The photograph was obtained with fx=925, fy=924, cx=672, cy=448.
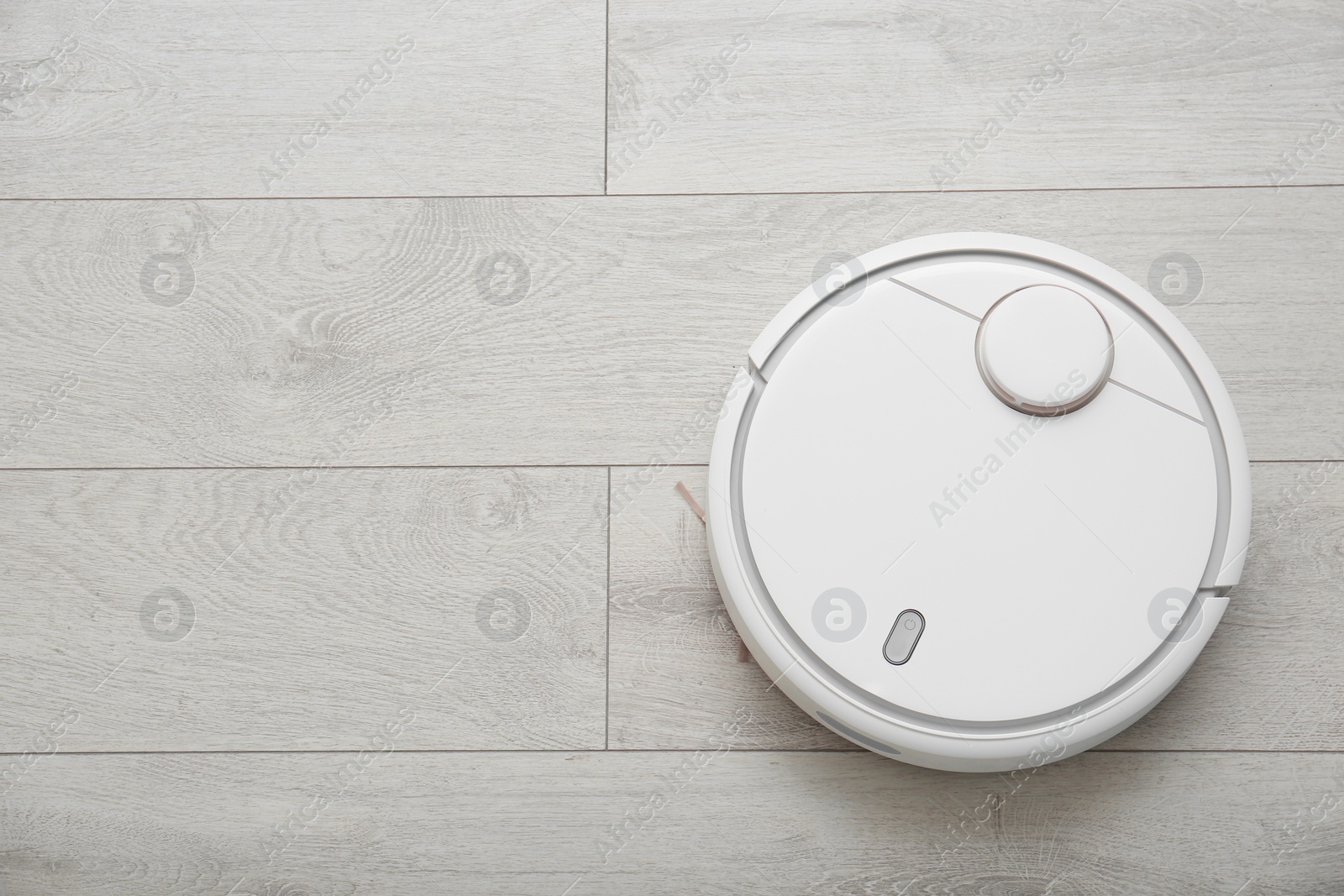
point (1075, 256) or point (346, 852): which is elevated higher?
point (1075, 256)

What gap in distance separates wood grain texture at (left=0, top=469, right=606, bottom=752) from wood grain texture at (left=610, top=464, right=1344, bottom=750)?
38 millimetres

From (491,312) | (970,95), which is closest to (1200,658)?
(970,95)

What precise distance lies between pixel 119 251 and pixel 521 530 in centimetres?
49

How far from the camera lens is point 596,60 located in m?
0.93

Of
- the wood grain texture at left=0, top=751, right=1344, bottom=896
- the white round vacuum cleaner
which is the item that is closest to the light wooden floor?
the wood grain texture at left=0, top=751, right=1344, bottom=896

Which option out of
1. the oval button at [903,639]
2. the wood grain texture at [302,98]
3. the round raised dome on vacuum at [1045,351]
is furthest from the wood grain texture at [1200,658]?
the wood grain texture at [302,98]

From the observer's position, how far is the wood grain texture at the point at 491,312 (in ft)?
2.84

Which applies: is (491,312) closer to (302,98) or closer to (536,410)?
(536,410)

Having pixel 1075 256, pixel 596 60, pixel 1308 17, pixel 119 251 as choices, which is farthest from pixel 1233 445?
pixel 119 251

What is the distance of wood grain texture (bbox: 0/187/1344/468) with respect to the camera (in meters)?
0.86

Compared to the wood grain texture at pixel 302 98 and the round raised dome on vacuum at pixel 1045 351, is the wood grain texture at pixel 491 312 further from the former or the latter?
the round raised dome on vacuum at pixel 1045 351

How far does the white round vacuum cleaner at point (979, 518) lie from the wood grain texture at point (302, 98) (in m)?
0.35

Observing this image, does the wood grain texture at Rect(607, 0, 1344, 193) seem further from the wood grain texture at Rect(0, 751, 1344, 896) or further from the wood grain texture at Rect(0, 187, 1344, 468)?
the wood grain texture at Rect(0, 751, 1344, 896)

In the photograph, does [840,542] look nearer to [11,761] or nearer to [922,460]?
[922,460]
